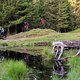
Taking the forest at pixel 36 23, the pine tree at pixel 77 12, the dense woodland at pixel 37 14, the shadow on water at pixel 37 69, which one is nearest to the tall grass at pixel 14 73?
the shadow on water at pixel 37 69

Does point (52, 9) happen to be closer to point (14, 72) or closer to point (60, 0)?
point (60, 0)

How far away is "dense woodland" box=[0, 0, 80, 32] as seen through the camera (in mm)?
34388

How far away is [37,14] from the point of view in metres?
37.4

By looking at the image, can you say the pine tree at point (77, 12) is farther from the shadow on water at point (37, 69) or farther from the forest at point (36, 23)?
the shadow on water at point (37, 69)

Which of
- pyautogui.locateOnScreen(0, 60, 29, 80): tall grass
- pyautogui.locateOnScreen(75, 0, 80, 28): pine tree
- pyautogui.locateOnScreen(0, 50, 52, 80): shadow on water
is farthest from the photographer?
pyautogui.locateOnScreen(75, 0, 80, 28): pine tree

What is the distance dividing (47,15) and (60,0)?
277cm

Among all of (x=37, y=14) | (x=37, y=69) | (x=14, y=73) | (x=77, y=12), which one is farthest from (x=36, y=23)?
(x=14, y=73)

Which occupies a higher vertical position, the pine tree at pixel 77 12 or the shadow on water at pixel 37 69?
the shadow on water at pixel 37 69

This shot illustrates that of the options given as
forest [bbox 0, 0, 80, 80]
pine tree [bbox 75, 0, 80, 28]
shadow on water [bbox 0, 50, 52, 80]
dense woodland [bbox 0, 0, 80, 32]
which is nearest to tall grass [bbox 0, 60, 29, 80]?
shadow on water [bbox 0, 50, 52, 80]

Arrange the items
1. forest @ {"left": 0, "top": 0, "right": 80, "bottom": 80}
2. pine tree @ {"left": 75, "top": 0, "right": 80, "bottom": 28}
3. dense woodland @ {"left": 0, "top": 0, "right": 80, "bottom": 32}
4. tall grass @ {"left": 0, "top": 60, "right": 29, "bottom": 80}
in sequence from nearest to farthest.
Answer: tall grass @ {"left": 0, "top": 60, "right": 29, "bottom": 80}, forest @ {"left": 0, "top": 0, "right": 80, "bottom": 80}, dense woodland @ {"left": 0, "top": 0, "right": 80, "bottom": 32}, pine tree @ {"left": 75, "top": 0, "right": 80, "bottom": 28}

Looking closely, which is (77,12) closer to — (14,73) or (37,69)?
(37,69)

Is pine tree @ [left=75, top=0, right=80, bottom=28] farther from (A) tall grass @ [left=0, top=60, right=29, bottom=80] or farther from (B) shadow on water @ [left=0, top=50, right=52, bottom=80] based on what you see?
(A) tall grass @ [left=0, top=60, right=29, bottom=80]

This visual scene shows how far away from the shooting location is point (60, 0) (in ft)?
128

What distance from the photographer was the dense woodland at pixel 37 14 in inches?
1354
